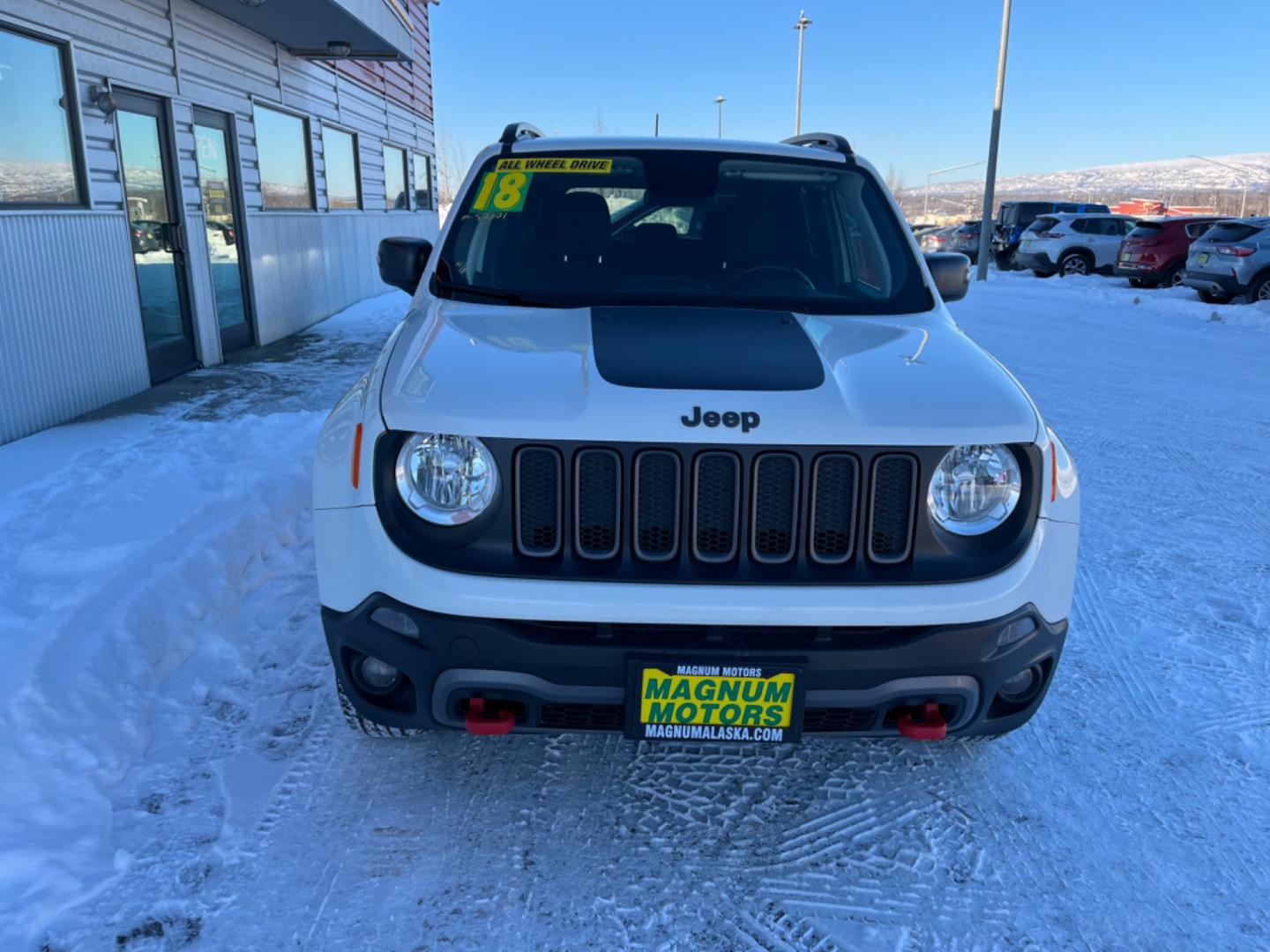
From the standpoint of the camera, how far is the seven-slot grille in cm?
219

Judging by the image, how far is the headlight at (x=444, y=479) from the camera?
2.22m

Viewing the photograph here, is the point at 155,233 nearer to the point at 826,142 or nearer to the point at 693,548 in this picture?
the point at 826,142

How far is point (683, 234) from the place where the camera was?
11.5 ft

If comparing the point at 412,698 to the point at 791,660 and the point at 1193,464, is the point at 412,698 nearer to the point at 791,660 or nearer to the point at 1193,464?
the point at 791,660

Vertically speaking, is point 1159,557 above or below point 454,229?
below

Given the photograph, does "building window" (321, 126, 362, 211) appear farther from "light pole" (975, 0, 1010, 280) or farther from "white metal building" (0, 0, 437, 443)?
"light pole" (975, 0, 1010, 280)

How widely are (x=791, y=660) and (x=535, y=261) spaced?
189cm

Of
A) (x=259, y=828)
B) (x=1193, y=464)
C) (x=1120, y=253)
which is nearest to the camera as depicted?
(x=259, y=828)

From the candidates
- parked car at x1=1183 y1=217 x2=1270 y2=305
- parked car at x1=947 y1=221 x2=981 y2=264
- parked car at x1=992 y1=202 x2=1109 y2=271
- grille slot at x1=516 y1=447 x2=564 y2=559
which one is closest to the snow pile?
grille slot at x1=516 y1=447 x2=564 y2=559

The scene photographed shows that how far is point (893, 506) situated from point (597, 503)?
0.73 metres

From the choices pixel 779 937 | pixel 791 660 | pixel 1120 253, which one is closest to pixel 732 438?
pixel 791 660

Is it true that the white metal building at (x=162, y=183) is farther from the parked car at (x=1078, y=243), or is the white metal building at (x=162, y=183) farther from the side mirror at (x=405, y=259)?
the parked car at (x=1078, y=243)

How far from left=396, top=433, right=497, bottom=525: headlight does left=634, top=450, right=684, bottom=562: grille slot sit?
356mm

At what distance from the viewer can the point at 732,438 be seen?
2160 millimetres
